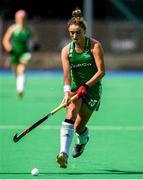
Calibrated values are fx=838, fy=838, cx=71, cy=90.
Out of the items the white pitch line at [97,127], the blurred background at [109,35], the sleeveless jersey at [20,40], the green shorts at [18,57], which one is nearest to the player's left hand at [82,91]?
the white pitch line at [97,127]

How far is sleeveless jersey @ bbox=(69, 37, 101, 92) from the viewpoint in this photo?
8789 millimetres

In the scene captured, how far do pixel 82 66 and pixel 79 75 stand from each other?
0.12 metres

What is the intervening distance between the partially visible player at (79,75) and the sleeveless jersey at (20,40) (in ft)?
32.2

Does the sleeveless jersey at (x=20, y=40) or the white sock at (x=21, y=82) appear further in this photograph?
the sleeveless jersey at (x=20, y=40)

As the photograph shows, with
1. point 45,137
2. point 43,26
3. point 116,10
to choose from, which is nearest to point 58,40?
point 43,26

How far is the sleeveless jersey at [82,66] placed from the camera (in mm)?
8789

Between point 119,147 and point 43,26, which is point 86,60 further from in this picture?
point 43,26

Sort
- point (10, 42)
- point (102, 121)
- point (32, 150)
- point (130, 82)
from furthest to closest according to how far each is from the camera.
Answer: point (130, 82)
point (10, 42)
point (102, 121)
point (32, 150)

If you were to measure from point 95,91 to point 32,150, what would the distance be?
4.78ft

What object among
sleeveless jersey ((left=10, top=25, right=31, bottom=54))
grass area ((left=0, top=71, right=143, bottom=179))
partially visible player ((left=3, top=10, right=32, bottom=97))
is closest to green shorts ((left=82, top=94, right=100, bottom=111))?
grass area ((left=0, top=71, right=143, bottom=179))

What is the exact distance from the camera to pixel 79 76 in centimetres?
894

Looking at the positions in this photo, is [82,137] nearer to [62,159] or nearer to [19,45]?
[62,159]

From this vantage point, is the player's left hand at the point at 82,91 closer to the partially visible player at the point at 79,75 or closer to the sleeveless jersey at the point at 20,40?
the partially visible player at the point at 79,75

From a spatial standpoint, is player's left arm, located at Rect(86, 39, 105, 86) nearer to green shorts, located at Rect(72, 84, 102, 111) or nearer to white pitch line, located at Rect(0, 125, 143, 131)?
green shorts, located at Rect(72, 84, 102, 111)
